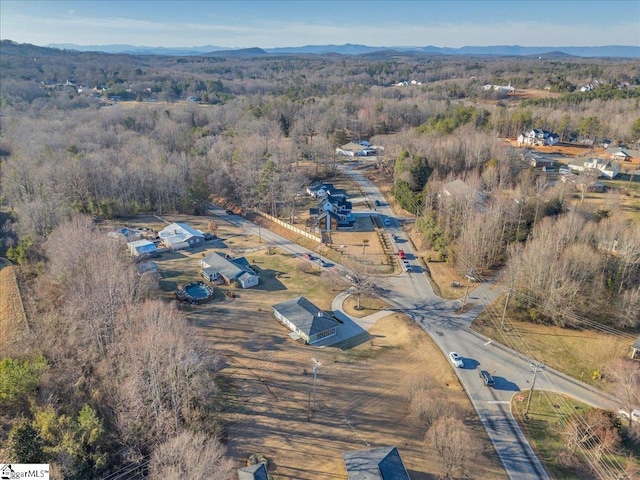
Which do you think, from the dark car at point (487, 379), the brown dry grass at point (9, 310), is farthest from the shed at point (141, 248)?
the dark car at point (487, 379)

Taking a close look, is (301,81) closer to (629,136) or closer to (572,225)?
(629,136)

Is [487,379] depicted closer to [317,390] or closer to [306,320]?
[317,390]

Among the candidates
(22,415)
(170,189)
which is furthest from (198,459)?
(170,189)

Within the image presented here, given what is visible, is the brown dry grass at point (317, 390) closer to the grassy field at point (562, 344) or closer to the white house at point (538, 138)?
the grassy field at point (562, 344)

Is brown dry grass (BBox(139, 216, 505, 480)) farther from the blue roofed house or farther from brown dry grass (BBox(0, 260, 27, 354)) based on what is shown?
the blue roofed house

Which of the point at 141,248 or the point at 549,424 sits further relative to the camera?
the point at 141,248

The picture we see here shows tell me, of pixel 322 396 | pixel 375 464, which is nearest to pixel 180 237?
pixel 322 396
